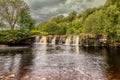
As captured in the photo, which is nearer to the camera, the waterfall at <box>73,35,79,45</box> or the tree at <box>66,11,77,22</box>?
the waterfall at <box>73,35,79,45</box>

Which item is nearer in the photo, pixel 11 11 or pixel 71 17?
pixel 11 11

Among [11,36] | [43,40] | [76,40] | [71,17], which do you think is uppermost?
[71,17]

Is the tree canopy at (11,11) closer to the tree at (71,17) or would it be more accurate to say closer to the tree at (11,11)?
the tree at (11,11)

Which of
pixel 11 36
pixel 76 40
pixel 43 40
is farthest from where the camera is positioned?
pixel 43 40

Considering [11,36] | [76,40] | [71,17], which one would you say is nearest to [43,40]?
[76,40]

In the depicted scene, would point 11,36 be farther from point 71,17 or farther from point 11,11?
point 71,17

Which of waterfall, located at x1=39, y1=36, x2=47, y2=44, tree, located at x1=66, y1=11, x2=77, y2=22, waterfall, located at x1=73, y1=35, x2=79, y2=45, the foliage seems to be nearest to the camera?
the foliage

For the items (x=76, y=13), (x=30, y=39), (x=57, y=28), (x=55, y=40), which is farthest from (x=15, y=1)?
(x=76, y=13)

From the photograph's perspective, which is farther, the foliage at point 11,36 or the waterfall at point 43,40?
the waterfall at point 43,40

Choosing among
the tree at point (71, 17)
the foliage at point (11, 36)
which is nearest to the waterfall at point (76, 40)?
the foliage at point (11, 36)

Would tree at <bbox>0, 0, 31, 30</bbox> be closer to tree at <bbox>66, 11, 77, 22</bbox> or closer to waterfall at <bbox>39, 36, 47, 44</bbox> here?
waterfall at <bbox>39, 36, 47, 44</bbox>

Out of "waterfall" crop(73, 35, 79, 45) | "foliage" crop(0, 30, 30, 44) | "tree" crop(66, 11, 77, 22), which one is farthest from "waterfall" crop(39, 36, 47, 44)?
"tree" crop(66, 11, 77, 22)

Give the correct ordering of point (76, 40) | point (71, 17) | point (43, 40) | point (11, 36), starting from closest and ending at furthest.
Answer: point (11, 36) → point (76, 40) → point (43, 40) → point (71, 17)

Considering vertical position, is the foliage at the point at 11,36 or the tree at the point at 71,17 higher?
the tree at the point at 71,17
